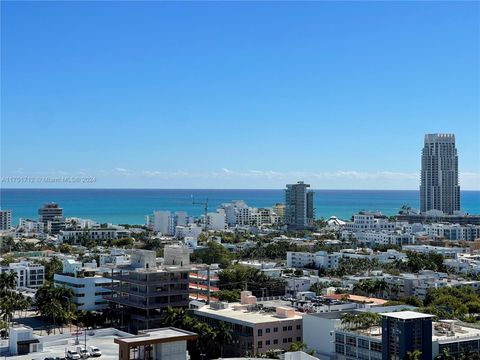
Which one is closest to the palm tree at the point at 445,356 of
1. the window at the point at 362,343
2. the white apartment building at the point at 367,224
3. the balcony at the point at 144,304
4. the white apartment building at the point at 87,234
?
the window at the point at 362,343

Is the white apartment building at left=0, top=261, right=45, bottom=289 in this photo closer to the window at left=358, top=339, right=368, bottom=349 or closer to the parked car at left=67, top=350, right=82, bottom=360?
the parked car at left=67, top=350, right=82, bottom=360

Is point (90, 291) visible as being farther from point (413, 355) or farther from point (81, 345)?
point (413, 355)

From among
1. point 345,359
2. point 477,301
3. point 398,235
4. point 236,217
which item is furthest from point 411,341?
point 236,217

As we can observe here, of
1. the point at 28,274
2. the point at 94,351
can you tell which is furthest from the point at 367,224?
the point at 94,351

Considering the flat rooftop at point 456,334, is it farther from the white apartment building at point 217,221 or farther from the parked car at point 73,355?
the white apartment building at point 217,221

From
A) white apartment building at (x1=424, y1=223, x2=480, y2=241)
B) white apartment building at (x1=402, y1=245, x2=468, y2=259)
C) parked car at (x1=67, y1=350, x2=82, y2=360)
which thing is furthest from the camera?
white apartment building at (x1=424, y1=223, x2=480, y2=241)

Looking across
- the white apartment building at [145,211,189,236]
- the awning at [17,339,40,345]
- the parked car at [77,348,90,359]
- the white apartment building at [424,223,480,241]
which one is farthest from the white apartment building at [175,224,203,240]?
the parked car at [77,348,90,359]
